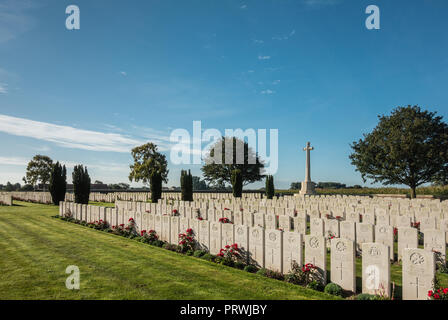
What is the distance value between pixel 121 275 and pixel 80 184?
70.1 feet

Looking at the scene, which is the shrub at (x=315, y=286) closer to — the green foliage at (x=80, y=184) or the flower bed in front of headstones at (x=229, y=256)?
the flower bed in front of headstones at (x=229, y=256)

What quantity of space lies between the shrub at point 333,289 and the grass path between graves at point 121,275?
0.86ft

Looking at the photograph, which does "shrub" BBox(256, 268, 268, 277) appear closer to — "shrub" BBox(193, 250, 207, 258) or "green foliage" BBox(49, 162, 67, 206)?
"shrub" BBox(193, 250, 207, 258)

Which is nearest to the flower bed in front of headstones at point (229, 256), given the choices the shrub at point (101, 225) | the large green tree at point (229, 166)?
the shrub at point (101, 225)

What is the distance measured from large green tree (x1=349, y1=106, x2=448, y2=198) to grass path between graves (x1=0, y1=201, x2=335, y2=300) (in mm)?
34716

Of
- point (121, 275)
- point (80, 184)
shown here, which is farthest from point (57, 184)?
point (121, 275)

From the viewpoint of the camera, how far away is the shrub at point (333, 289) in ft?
19.9

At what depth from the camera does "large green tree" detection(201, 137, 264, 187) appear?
5550 cm

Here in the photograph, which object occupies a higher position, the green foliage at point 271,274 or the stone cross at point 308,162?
the stone cross at point 308,162

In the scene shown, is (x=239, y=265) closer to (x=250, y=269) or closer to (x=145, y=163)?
(x=250, y=269)

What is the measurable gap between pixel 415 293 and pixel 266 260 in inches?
136

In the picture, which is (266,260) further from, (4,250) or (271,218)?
(4,250)

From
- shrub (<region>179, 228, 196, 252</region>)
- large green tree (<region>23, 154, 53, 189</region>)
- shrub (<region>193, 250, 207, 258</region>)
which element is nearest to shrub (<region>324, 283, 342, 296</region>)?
shrub (<region>193, 250, 207, 258</region>)

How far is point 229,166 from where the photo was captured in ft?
183
